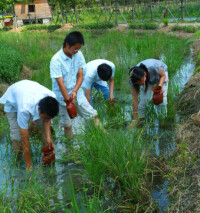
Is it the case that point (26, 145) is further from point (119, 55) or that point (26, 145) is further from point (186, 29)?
point (186, 29)

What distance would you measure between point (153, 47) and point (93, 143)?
6.16 m

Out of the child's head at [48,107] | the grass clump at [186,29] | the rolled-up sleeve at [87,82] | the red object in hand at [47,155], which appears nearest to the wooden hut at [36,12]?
the grass clump at [186,29]

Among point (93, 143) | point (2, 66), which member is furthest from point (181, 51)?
point (93, 143)

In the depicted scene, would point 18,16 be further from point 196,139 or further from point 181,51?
point 196,139

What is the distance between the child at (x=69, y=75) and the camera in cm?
346

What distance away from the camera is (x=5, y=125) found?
4.31 m

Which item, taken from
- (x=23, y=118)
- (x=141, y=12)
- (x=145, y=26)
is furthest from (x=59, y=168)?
(x=141, y=12)

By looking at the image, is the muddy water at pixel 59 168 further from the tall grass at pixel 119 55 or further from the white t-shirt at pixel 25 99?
the tall grass at pixel 119 55

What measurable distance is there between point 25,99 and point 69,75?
0.82 metres

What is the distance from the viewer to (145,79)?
3639 mm

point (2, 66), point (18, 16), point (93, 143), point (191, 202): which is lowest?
point (191, 202)

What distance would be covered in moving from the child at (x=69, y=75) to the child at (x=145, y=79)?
0.60m

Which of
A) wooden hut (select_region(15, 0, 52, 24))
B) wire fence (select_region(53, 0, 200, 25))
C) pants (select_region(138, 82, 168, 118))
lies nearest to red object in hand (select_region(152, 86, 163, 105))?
pants (select_region(138, 82, 168, 118))

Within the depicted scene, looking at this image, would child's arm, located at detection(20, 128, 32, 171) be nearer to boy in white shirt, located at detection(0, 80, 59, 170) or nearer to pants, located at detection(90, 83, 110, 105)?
boy in white shirt, located at detection(0, 80, 59, 170)
